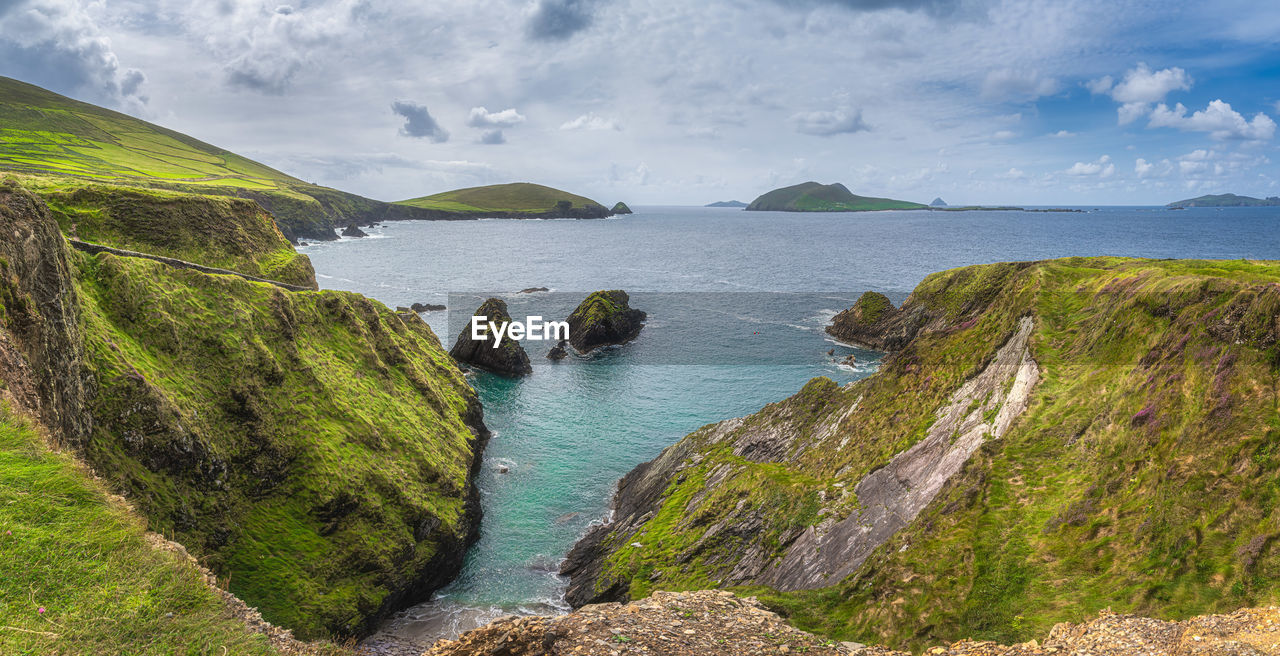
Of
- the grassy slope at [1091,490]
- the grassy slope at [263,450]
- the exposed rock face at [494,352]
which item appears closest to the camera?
the grassy slope at [1091,490]

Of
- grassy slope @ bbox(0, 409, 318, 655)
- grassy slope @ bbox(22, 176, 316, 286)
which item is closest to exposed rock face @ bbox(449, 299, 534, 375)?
grassy slope @ bbox(22, 176, 316, 286)

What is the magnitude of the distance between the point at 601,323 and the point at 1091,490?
7516 centimetres

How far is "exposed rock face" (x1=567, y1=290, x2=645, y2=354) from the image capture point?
91.8 m

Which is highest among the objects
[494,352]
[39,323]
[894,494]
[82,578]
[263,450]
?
[39,323]

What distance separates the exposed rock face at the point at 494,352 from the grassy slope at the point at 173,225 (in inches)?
1145

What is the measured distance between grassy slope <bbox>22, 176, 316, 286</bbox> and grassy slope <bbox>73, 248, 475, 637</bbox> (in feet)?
29.8

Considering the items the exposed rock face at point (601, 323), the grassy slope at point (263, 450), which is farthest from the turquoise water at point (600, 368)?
the grassy slope at point (263, 450)

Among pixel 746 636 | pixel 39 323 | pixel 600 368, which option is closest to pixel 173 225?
pixel 39 323

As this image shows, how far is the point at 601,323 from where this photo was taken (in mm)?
92188

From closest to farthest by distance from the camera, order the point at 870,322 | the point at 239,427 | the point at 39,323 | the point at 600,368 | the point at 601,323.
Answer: the point at 39,323
the point at 239,427
the point at 600,368
the point at 601,323
the point at 870,322

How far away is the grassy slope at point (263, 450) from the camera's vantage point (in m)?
27.3

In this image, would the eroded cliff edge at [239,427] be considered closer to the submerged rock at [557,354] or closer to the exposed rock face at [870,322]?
the submerged rock at [557,354]

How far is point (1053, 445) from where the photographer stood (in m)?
23.5

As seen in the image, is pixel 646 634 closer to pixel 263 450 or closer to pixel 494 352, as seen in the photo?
pixel 263 450
